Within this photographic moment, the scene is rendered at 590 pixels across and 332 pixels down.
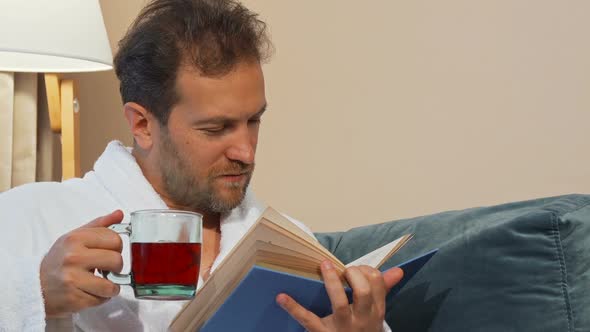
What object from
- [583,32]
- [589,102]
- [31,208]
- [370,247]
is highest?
[583,32]

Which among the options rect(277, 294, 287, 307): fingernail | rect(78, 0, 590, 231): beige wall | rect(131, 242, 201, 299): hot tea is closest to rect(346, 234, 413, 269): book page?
rect(277, 294, 287, 307): fingernail

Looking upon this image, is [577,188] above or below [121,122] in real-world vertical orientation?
below

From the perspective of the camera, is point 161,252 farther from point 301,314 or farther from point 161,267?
point 301,314

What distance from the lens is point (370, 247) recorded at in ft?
5.39

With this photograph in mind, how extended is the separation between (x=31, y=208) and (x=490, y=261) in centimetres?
73

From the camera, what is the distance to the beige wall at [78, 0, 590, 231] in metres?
1.97

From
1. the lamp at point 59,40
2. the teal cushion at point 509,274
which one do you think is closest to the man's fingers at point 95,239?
the teal cushion at point 509,274

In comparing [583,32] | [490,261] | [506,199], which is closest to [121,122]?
[506,199]

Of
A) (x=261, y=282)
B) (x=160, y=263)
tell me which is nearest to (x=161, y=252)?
(x=160, y=263)

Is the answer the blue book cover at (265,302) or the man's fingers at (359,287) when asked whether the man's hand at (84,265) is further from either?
the man's fingers at (359,287)

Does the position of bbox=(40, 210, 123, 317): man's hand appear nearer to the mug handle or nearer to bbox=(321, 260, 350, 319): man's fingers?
the mug handle

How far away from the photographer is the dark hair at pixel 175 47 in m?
1.53

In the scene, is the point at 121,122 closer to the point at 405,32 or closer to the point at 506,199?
the point at 405,32

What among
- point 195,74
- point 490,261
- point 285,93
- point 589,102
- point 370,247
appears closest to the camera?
point 490,261
